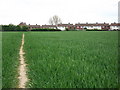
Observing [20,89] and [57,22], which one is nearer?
[20,89]

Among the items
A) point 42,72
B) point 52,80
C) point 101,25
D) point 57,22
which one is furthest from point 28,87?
point 101,25

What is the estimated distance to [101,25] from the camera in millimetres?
140375

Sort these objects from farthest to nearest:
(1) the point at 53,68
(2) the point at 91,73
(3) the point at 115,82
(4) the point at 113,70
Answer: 1. (1) the point at 53,68
2. (4) the point at 113,70
3. (2) the point at 91,73
4. (3) the point at 115,82

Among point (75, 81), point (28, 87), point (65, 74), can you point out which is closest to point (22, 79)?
point (28, 87)

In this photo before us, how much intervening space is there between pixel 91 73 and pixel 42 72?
1601 millimetres

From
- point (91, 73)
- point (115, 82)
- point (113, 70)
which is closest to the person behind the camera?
point (115, 82)

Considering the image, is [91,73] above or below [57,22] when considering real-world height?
below

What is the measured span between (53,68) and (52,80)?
147 centimetres

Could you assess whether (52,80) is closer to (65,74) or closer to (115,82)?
(65,74)

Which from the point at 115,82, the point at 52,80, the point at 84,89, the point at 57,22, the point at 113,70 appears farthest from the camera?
the point at 57,22

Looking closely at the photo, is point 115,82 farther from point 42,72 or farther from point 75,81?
point 42,72

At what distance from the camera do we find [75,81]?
5.11 metres

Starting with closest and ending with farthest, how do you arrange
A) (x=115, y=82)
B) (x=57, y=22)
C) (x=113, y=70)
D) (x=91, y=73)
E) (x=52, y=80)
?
(x=115, y=82) → (x=52, y=80) → (x=91, y=73) → (x=113, y=70) → (x=57, y=22)

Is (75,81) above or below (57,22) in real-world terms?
below
